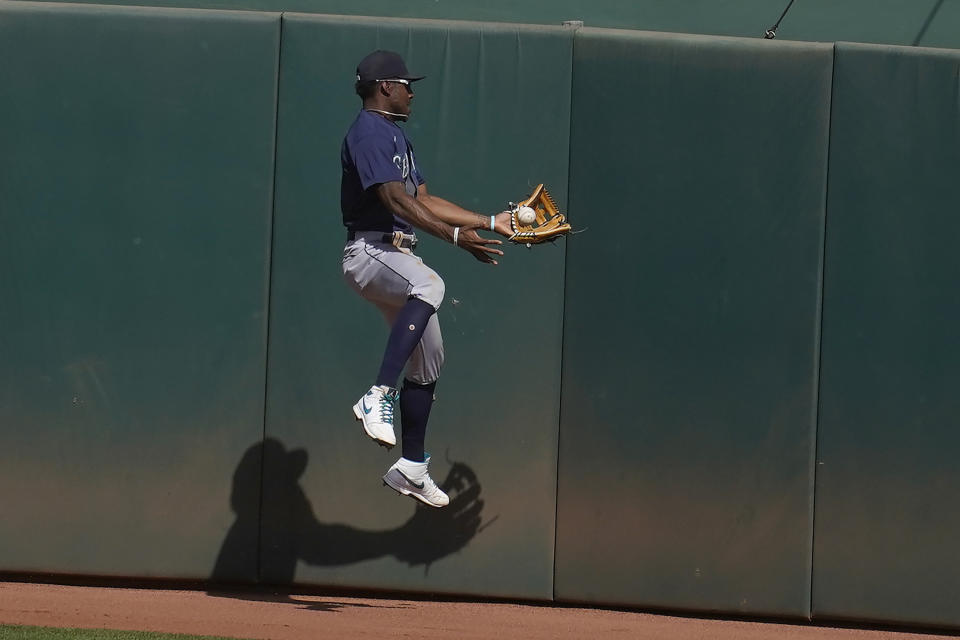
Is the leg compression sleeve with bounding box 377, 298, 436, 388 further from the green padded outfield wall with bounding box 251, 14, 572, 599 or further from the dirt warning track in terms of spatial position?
the dirt warning track

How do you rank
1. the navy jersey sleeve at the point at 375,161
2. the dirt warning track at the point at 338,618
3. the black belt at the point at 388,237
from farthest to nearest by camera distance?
the dirt warning track at the point at 338,618, the black belt at the point at 388,237, the navy jersey sleeve at the point at 375,161

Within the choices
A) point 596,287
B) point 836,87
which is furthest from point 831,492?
point 836,87

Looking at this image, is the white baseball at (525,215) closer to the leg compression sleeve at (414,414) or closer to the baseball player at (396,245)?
the baseball player at (396,245)

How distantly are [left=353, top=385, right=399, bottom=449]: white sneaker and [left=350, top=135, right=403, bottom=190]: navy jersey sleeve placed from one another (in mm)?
830

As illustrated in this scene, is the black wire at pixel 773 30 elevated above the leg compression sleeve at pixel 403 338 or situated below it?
above

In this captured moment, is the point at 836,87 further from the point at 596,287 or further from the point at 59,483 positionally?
the point at 59,483

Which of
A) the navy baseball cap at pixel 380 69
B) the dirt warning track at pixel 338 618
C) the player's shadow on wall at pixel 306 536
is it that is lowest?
the dirt warning track at pixel 338 618

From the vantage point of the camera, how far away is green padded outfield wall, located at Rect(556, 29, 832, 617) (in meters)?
6.88

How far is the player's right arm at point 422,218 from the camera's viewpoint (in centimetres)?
561

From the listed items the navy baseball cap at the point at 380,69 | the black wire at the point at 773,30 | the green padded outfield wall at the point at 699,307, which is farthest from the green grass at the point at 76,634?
the black wire at the point at 773,30

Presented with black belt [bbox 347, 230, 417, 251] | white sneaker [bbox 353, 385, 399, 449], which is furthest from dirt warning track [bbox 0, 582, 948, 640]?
black belt [bbox 347, 230, 417, 251]

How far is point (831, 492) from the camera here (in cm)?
692

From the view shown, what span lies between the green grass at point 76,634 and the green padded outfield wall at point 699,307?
2.00 meters

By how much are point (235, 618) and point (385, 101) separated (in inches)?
93.9
